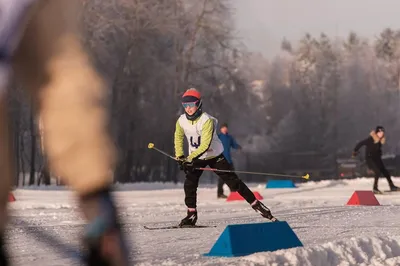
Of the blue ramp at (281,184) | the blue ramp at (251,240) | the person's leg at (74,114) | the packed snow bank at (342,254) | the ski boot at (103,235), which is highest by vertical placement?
the person's leg at (74,114)

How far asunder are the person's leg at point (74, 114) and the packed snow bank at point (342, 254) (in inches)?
161

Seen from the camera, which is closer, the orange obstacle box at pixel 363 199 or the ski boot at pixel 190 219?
the ski boot at pixel 190 219

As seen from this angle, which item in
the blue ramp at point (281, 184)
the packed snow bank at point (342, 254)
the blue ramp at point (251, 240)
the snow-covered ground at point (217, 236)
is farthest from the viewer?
the blue ramp at point (281, 184)

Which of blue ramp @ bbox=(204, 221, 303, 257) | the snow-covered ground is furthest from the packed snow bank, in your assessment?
blue ramp @ bbox=(204, 221, 303, 257)

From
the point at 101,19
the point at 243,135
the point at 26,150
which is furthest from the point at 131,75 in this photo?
the point at 243,135

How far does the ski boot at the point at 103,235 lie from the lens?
141cm

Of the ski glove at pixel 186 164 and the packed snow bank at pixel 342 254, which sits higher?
the ski glove at pixel 186 164

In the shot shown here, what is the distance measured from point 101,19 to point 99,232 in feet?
109

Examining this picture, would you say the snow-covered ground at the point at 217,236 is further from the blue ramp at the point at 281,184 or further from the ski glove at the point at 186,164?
the blue ramp at the point at 281,184

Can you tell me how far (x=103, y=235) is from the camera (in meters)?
1.42

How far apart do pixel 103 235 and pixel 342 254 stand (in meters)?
5.14

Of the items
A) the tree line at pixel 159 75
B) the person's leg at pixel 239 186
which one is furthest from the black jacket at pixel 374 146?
the person's leg at pixel 239 186

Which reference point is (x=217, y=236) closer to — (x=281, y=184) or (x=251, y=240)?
(x=251, y=240)

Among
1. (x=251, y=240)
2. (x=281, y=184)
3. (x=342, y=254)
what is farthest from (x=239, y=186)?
(x=281, y=184)
